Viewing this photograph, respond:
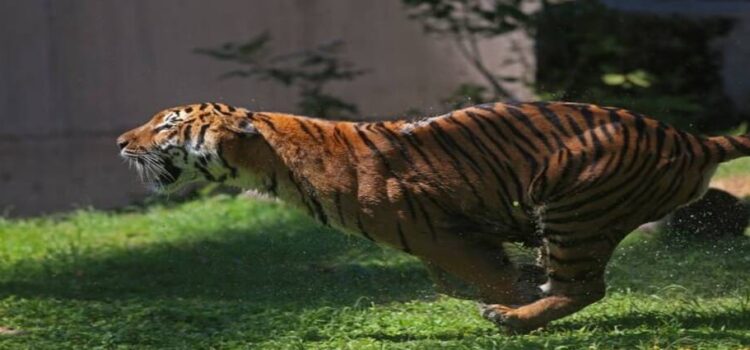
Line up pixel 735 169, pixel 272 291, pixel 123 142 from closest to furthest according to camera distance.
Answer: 1. pixel 123 142
2. pixel 272 291
3. pixel 735 169

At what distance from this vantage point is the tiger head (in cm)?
593

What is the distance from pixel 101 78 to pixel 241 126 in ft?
18.1

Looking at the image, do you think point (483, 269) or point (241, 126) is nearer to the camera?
point (483, 269)

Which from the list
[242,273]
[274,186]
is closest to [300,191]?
[274,186]

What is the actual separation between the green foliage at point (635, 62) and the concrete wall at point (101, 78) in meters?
1.90

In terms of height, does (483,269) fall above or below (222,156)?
below

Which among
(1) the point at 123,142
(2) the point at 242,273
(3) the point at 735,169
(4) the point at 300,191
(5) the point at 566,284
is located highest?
(1) the point at 123,142

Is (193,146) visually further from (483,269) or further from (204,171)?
(483,269)

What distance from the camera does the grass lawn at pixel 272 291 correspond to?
227 inches

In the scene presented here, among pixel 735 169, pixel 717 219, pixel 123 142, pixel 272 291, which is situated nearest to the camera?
pixel 123 142

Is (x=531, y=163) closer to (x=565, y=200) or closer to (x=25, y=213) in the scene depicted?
(x=565, y=200)

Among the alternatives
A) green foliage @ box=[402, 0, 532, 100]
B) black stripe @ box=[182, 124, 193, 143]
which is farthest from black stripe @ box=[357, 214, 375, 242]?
green foliage @ box=[402, 0, 532, 100]

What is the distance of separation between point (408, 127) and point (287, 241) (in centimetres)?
315

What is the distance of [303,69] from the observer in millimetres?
11477
